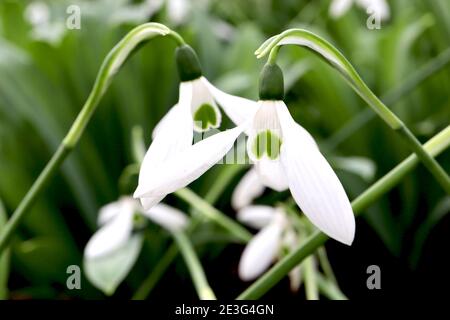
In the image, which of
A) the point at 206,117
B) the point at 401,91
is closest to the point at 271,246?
the point at 401,91

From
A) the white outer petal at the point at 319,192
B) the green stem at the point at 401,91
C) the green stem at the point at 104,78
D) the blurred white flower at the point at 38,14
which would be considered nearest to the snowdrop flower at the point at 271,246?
the green stem at the point at 401,91

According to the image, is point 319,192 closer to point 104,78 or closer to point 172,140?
point 172,140

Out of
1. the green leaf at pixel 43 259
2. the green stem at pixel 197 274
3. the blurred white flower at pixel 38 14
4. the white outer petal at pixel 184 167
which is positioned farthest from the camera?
the blurred white flower at pixel 38 14

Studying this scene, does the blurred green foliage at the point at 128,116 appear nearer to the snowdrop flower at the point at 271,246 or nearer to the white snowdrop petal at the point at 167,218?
the white snowdrop petal at the point at 167,218

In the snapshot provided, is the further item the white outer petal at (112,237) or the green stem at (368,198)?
the white outer petal at (112,237)

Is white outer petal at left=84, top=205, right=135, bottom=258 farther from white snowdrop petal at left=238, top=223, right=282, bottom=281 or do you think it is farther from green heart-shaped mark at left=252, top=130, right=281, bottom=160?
green heart-shaped mark at left=252, top=130, right=281, bottom=160
